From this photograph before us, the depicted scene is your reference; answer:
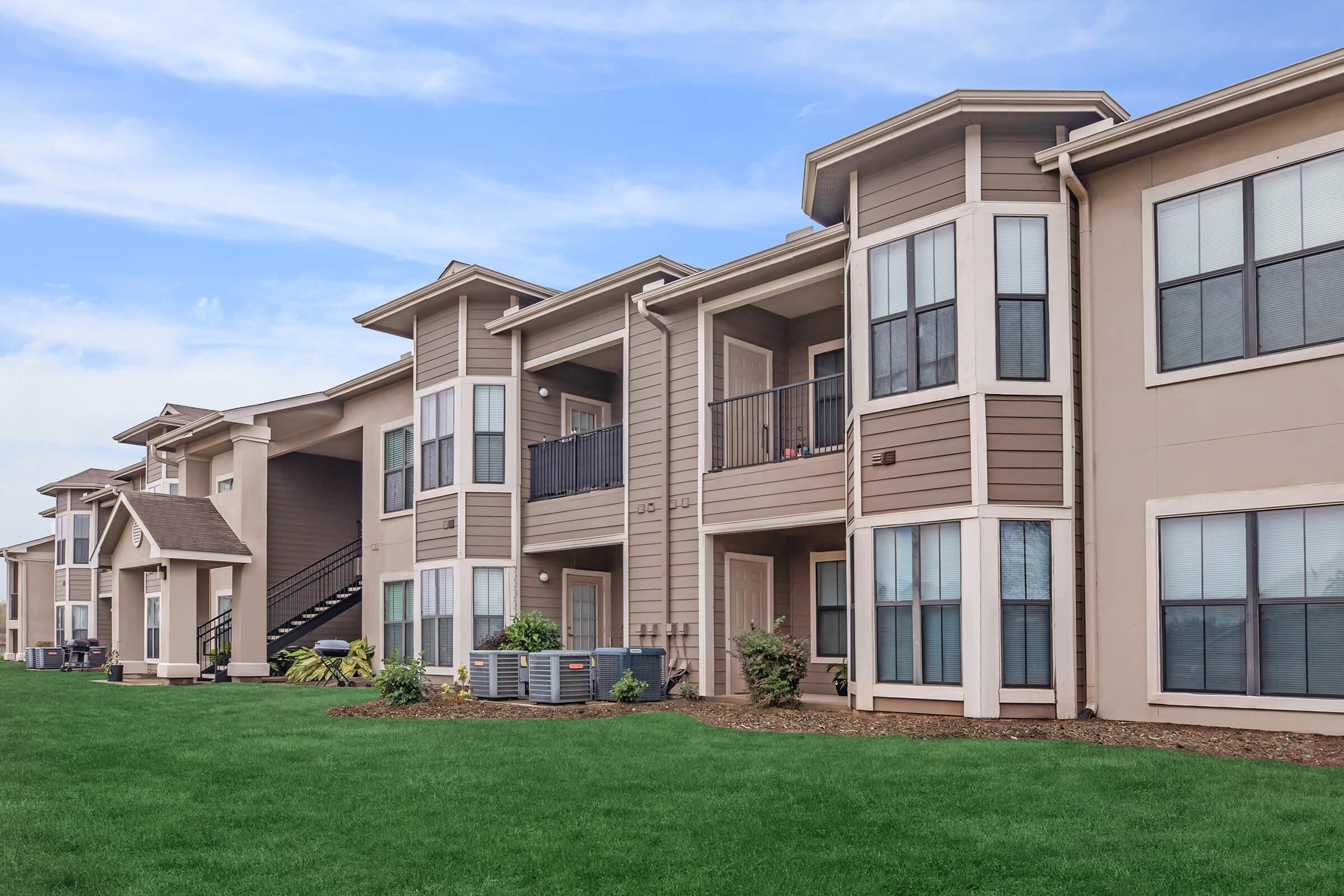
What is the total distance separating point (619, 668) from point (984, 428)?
6.18 meters

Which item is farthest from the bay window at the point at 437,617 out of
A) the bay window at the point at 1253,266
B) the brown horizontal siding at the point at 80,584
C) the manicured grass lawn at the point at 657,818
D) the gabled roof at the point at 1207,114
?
the brown horizontal siding at the point at 80,584

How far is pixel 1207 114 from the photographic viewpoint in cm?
1033

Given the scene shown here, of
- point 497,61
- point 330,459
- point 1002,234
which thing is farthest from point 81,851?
point 330,459

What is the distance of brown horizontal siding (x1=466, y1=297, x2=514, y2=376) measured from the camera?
18.8 meters

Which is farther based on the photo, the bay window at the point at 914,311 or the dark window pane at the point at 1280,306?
the bay window at the point at 914,311

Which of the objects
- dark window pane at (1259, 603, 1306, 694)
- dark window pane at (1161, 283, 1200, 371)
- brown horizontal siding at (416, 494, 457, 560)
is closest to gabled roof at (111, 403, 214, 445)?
brown horizontal siding at (416, 494, 457, 560)

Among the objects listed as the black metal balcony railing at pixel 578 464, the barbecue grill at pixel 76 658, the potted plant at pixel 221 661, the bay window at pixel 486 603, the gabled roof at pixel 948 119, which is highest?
the gabled roof at pixel 948 119

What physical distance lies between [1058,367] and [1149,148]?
2.36m

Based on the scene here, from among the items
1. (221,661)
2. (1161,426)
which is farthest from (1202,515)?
(221,661)

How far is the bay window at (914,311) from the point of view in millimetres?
11812

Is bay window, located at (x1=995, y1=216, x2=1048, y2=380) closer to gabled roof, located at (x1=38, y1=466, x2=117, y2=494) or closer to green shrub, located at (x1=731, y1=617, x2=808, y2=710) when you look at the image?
green shrub, located at (x1=731, y1=617, x2=808, y2=710)

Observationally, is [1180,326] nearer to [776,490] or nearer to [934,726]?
[934,726]

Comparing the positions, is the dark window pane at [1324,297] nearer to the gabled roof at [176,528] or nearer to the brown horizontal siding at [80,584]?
the gabled roof at [176,528]

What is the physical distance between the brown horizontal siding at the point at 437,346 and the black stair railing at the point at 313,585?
22.9ft
